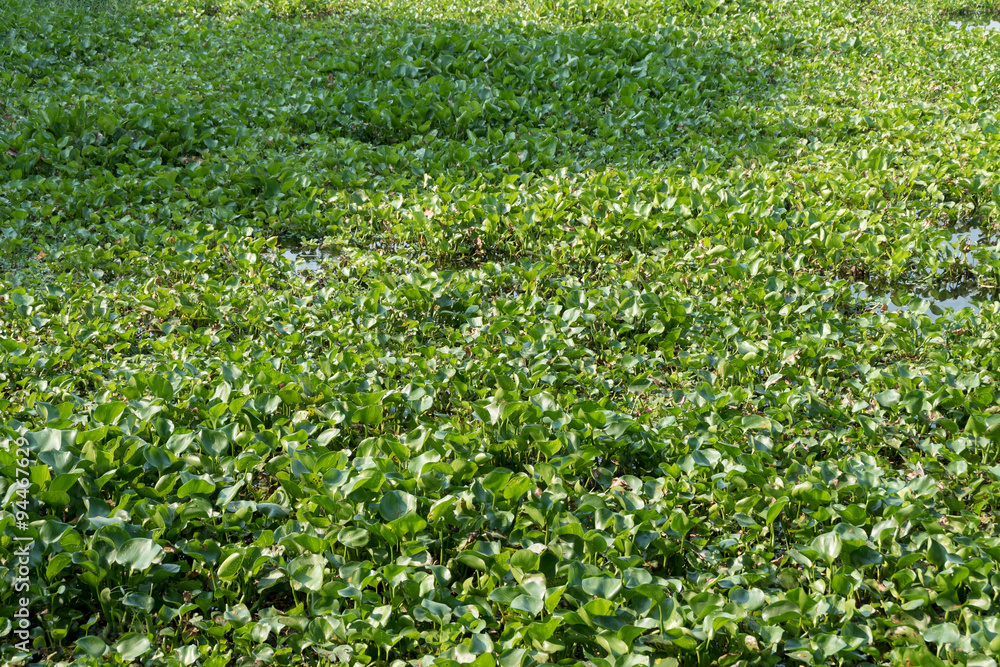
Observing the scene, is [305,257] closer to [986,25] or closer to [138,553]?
[138,553]

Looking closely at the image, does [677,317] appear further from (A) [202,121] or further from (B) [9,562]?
(A) [202,121]

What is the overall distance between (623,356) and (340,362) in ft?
4.09

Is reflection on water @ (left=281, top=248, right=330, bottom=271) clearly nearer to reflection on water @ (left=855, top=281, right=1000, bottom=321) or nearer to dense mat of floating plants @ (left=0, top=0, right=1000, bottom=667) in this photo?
dense mat of floating plants @ (left=0, top=0, right=1000, bottom=667)

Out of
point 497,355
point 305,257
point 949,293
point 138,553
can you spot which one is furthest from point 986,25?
point 138,553


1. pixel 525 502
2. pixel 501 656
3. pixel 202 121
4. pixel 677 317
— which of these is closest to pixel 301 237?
pixel 202 121

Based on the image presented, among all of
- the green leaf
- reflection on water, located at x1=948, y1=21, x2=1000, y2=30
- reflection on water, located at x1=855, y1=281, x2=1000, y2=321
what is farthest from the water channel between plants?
reflection on water, located at x1=948, y1=21, x2=1000, y2=30

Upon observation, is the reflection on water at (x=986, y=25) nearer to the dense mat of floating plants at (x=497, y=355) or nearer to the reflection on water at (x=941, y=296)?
the dense mat of floating plants at (x=497, y=355)

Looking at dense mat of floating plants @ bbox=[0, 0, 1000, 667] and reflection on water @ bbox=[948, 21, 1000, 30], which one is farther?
reflection on water @ bbox=[948, 21, 1000, 30]

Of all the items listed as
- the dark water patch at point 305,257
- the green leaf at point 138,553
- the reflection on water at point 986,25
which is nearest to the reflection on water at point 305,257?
the dark water patch at point 305,257

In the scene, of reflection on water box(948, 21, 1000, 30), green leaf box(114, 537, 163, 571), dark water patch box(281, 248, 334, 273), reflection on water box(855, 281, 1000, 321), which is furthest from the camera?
reflection on water box(948, 21, 1000, 30)

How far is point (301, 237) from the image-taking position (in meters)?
5.12

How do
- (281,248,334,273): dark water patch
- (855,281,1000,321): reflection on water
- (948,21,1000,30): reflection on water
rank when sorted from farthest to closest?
(948,21,1000,30): reflection on water → (281,248,334,273): dark water patch → (855,281,1000,321): reflection on water

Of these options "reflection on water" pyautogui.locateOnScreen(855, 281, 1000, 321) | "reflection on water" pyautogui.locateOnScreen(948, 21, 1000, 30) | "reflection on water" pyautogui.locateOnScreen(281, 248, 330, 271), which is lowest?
"reflection on water" pyautogui.locateOnScreen(281, 248, 330, 271)

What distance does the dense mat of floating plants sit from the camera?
2.43 metres
